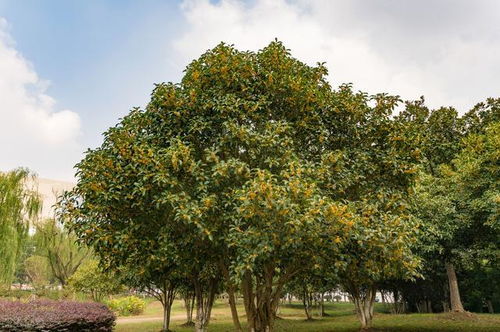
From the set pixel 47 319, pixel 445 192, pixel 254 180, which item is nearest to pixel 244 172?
pixel 254 180

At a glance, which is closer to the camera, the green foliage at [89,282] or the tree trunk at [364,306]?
the tree trunk at [364,306]

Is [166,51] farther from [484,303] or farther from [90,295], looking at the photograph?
[484,303]

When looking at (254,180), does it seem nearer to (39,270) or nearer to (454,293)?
(454,293)

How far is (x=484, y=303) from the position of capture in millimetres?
37250

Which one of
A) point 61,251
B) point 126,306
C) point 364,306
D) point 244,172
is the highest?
point 61,251

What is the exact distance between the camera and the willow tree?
25.6 meters

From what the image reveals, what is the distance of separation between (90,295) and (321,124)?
35.5 metres

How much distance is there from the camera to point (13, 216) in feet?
86.8

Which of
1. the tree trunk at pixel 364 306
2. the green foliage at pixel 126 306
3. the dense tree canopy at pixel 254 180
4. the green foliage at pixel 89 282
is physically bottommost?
the green foliage at pixel 126 306

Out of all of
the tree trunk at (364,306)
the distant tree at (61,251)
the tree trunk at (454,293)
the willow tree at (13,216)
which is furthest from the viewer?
the distant tree at (61,251)

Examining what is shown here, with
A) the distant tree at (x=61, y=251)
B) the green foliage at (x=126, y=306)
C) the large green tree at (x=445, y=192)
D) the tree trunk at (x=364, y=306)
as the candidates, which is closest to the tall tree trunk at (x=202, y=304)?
the tree trunk at (x=364, y=306)

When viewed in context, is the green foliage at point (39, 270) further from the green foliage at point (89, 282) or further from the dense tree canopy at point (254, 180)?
the dense tree canopy at point (254, 180)

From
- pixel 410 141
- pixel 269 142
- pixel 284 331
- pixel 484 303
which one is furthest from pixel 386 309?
pixel 269 142

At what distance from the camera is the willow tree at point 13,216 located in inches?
1007
